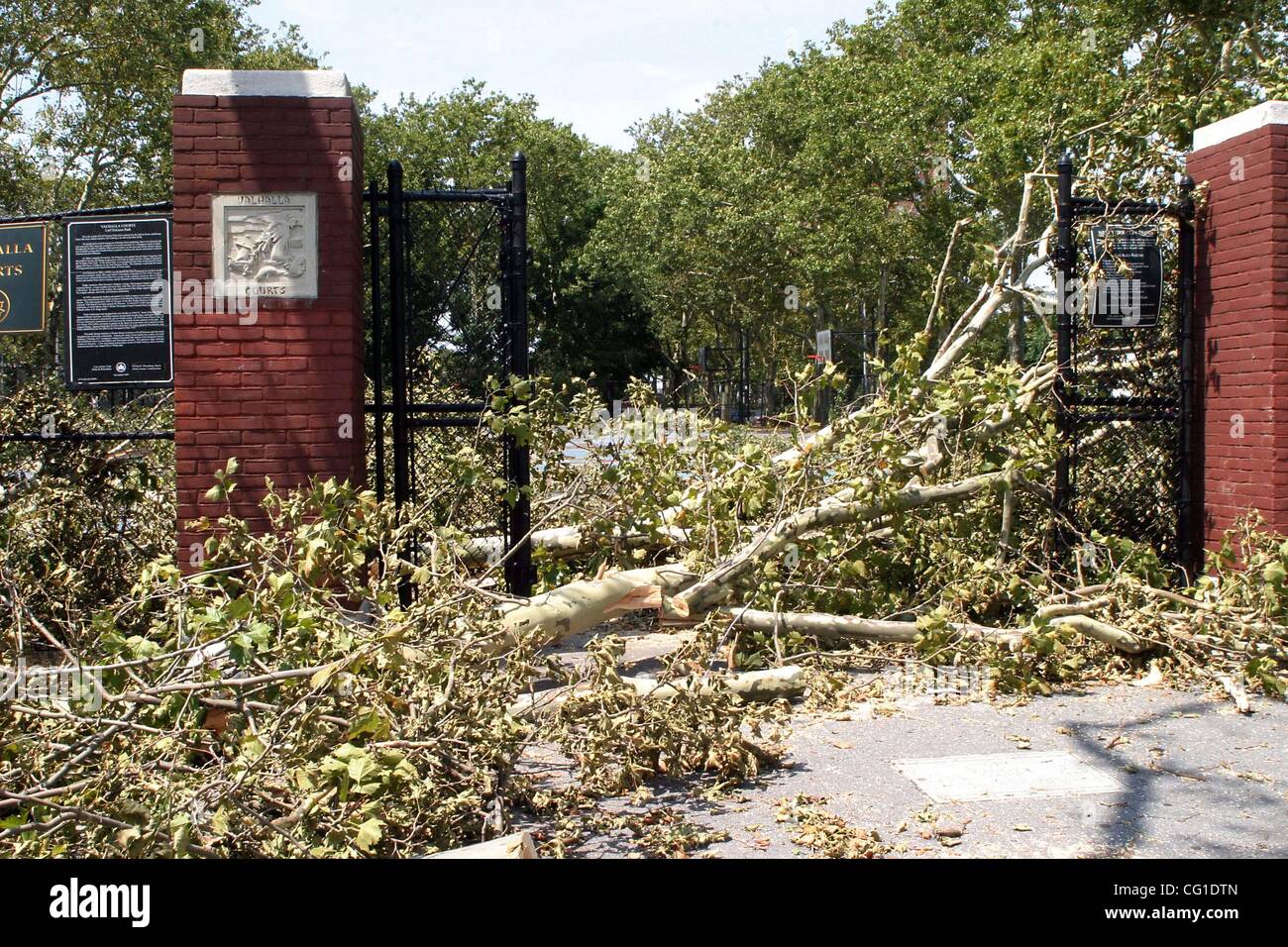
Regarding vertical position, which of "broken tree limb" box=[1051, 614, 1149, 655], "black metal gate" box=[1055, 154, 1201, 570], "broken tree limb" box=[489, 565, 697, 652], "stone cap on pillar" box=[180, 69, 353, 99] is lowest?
"broken tree limb" box=[1051, 614, 1149, 655]

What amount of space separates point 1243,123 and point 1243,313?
1.29 meters

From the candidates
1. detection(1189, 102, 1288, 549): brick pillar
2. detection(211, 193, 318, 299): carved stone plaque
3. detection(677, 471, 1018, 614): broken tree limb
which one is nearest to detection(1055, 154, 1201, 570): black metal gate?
detection(1189, 102, 1288, 549): brick pillar

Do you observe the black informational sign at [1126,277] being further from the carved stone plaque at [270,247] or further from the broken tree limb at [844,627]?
the carved stone plaque at [270,247]

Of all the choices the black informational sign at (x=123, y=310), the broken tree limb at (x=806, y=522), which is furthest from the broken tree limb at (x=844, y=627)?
the black informational sign at (x=123, y=310)

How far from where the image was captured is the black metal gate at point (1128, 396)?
770 centimetres

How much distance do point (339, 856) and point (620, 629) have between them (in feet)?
15.0

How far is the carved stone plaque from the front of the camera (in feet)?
20.7

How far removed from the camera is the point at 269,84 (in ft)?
20.5

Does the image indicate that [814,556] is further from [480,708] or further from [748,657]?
[480,708]

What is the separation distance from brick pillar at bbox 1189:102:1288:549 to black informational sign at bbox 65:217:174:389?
273 inches

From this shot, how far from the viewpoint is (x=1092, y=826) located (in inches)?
171

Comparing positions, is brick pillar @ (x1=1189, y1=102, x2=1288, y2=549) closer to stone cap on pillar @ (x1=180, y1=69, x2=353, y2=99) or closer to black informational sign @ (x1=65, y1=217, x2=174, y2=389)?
stone cap on pillar @ (x1=180, y1=69, x2=353, y2=99)

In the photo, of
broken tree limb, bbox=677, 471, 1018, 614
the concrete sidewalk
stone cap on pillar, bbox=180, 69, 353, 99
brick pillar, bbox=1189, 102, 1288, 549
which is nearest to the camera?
the concrete sidewalk

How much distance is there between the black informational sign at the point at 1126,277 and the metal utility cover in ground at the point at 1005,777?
3743 mm
